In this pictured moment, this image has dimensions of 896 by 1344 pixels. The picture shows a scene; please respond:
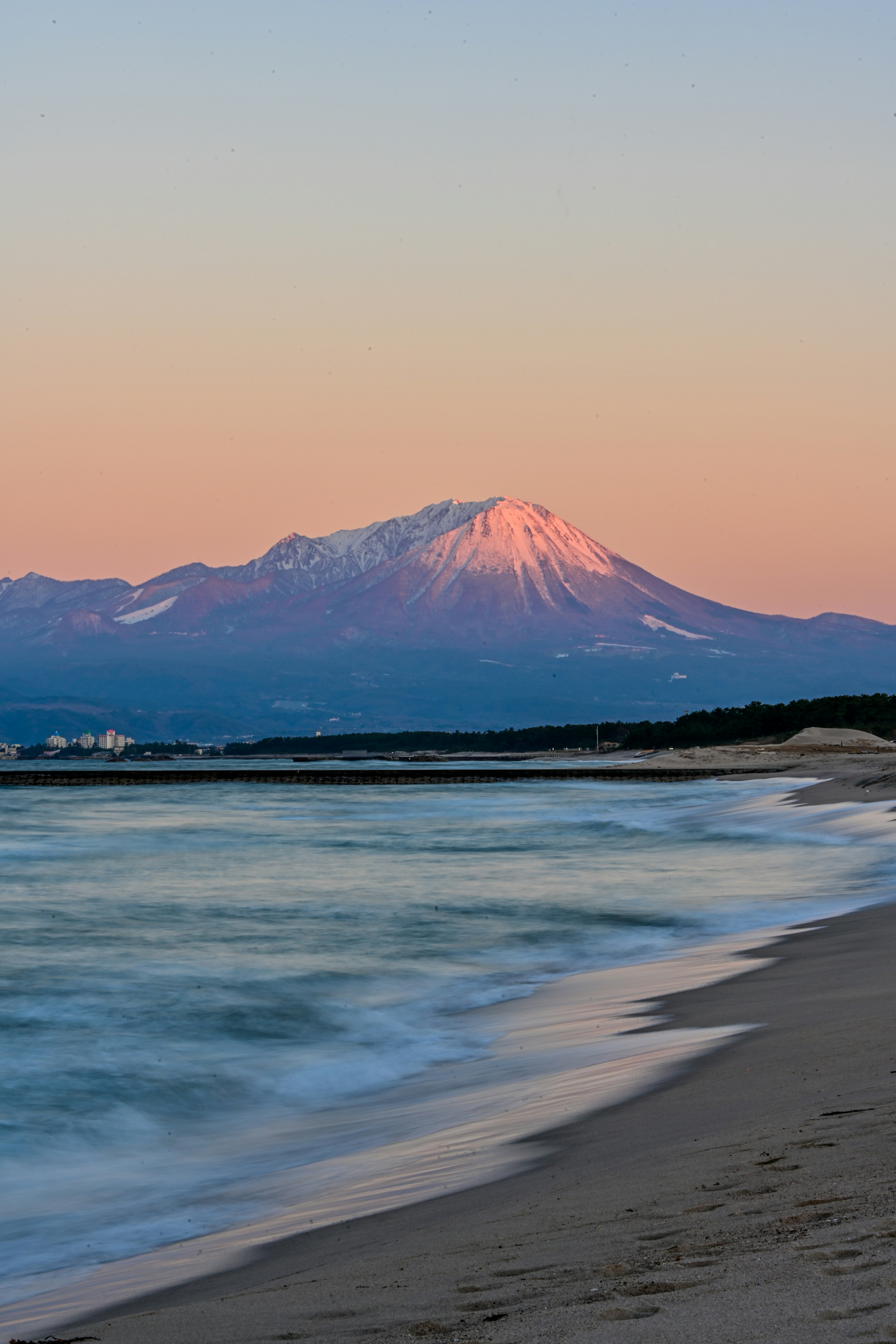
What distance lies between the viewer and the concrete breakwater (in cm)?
10606

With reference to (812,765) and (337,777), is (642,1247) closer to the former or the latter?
(812,765)

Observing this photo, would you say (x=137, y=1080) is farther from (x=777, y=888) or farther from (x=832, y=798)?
(x=832, y=798)

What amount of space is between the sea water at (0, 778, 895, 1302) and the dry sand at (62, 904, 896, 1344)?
8.14 ft

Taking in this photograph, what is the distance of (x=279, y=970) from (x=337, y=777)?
320 ft

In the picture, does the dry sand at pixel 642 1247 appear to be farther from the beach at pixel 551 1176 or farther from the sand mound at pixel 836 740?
the sand mound at pixel 836 740

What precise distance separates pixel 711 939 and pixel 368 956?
21.5ft

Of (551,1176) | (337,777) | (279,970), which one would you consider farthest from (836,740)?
(551,1176)

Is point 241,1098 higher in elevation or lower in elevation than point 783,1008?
lower

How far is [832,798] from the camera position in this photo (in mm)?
55875

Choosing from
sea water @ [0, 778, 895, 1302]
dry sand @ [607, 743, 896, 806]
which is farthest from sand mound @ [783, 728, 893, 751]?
sea water @ [0, 778, 895, 1302]

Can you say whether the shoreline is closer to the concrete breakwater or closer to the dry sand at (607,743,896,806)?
the dry sand at (607,743,896,806)

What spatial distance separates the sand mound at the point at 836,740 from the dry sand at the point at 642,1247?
112m

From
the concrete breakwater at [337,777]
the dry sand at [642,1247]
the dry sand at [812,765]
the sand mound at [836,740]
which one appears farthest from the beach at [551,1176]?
the sand mound at [836,740]

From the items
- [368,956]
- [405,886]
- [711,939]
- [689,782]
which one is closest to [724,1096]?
[711,939]
